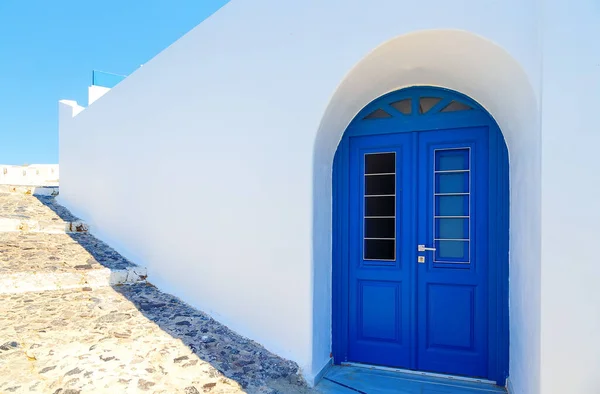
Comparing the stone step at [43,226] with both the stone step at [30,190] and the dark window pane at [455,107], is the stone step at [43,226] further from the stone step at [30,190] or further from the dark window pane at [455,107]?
the dark window pane at [455,107]

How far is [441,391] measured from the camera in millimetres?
3217

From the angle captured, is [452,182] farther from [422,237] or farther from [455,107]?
[455,107]

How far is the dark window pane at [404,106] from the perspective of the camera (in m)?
3.73

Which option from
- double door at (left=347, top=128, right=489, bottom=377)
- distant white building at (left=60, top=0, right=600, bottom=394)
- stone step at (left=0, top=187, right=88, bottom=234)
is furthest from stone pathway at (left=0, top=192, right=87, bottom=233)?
double door at (left=347, top=128, right=489, bottom=377)

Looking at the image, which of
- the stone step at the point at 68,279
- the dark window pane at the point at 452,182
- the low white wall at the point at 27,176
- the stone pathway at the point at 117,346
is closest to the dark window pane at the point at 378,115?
the dark window pane at the point at 452,182

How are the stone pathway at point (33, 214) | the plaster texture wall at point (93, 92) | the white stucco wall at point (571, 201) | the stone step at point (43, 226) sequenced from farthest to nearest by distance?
the plaster texture wall at point (93, 92) → the stone pathway at point (33, 214) → the stone step at point (43, 226) → the white stucco wall at point (571, 201)

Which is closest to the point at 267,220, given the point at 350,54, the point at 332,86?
the point at 332,86

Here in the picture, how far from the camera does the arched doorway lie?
3.40 m

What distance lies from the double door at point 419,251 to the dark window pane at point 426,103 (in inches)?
9.7

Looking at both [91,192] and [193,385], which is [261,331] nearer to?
[193,385]

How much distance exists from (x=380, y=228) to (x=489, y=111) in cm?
153

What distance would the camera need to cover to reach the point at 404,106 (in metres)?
3.75

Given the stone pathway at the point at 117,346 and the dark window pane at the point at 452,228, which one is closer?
the stone pathway at the point at 117,346

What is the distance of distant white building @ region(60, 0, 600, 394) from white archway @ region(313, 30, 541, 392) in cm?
2
